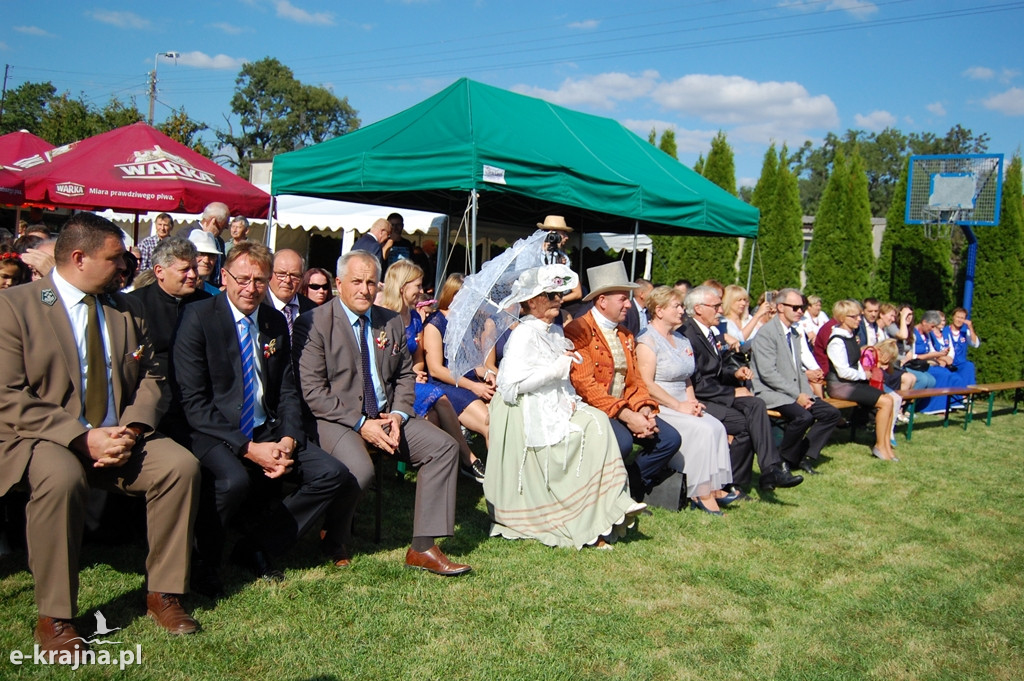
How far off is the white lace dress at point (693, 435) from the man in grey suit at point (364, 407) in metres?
2.12

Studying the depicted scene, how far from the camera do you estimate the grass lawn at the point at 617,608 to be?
3227 millimetres

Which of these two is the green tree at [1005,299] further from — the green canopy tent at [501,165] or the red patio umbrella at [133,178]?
the red patio umbrella at [133,178]

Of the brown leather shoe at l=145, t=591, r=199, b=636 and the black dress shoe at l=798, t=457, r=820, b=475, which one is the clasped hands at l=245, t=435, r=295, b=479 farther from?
the black dress shoe at l=798, t=457, r=820, b=475

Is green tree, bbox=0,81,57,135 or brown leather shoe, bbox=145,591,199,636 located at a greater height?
green tree, bbox=0,81,57,135

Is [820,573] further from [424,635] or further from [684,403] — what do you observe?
[424,635]

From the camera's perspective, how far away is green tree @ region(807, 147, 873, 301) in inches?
617

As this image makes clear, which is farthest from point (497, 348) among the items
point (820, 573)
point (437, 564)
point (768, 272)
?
point (768, 272)

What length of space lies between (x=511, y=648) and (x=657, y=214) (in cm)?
610

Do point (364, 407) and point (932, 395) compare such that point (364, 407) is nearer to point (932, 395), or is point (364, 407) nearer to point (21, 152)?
point (932, 395)

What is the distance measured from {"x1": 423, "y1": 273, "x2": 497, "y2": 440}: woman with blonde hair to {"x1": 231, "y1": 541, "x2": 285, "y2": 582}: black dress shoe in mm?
2008

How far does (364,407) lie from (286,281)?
1.17 metres

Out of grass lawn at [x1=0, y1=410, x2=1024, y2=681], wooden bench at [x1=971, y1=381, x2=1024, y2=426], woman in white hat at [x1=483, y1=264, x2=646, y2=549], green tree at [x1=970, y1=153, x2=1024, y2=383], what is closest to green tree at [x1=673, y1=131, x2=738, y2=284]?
green tree at [x1=970, y1=153, x2=1024, y2=383]

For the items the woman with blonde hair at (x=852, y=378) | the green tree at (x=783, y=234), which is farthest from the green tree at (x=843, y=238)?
the woman with blonde hair at (x=852, y=378)

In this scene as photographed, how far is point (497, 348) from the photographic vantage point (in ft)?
19.4
